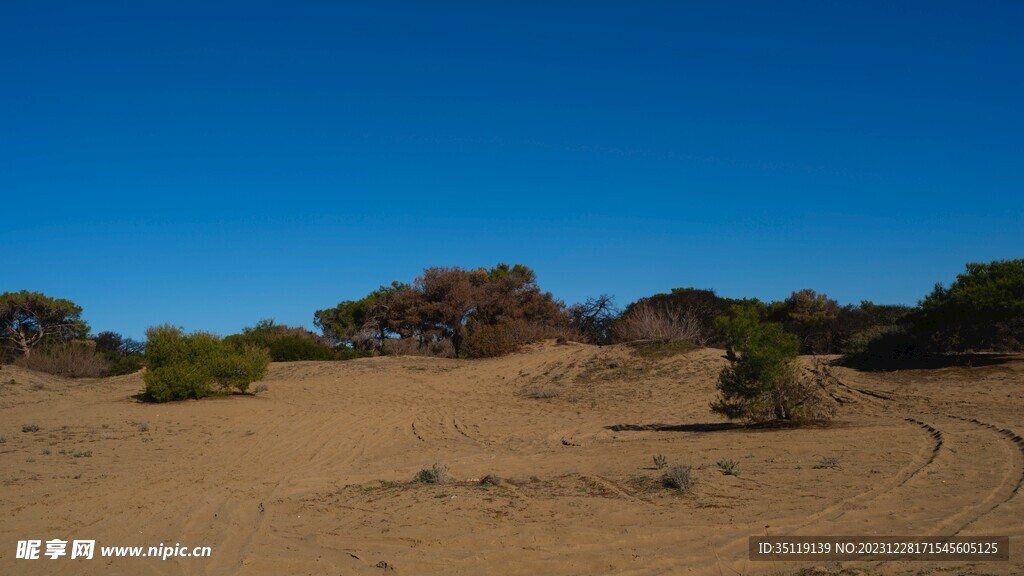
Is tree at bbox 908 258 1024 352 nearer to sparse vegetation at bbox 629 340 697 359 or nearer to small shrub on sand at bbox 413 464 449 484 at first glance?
sparse vegetation at bbox 629 340 697 359

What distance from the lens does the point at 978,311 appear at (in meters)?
21.7

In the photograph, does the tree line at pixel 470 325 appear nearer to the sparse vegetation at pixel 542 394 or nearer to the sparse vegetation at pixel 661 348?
the sparse vegetation at pixel 661 348

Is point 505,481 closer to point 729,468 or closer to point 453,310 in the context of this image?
point 729,468

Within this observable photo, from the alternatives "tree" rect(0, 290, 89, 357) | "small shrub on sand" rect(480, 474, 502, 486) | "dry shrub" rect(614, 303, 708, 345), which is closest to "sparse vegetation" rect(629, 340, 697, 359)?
"dry shrub" rect(614, 303, 708, 345)

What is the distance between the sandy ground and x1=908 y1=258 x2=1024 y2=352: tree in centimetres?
252

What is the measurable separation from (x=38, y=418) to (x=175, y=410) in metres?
2.81

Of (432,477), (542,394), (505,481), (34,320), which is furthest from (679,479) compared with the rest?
(34,320)

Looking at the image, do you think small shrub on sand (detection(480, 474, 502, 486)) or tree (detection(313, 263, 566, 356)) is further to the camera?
tree (detection(313, 263, 566, 356))

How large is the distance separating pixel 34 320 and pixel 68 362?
9548 mm

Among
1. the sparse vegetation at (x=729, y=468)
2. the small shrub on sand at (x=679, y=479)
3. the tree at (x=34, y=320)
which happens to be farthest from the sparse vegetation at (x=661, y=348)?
the tree at (x=34, y=320)

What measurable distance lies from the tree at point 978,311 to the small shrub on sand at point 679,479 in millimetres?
17583

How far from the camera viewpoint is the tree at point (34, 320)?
37094 mm

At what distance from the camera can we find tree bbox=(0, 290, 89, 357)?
1460 inches

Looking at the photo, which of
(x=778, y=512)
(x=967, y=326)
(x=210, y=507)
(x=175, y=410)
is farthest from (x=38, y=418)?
(x=967, y=326)
